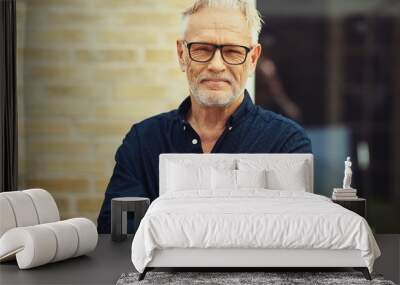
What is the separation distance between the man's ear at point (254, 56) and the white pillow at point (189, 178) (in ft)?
3.82

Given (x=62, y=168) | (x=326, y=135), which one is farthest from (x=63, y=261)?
(x=326, y=135)

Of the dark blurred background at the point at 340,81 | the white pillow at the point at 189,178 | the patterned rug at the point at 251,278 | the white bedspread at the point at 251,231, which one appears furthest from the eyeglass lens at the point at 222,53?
the patterned rug at the point at 251,278

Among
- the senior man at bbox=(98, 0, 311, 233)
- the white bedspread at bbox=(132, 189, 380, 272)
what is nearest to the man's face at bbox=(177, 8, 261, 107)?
the senior man at bbox=(98, 0, 311, 233)

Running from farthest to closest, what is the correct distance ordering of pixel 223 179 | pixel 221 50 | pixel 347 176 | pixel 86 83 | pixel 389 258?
1. pixel 86 83
2. pixel 221 50
3. pixel 347 176
4. pixel 223 179
5. pixel 389 258

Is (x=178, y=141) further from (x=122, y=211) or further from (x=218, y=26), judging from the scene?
(x=218, y=26)

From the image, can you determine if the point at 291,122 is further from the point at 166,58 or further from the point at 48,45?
the point at 48,45

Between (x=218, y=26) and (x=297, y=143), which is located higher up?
(x=218, y=26)

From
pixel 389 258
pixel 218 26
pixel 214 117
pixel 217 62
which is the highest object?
pixel 218 26

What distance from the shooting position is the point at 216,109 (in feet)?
23.4

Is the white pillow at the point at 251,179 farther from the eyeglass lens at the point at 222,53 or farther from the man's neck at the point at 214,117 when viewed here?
the eyeglass lens at the point at 222,53

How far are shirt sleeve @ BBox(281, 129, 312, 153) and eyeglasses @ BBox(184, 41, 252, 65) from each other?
2.92ft

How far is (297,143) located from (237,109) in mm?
692

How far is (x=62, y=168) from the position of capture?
733 cm

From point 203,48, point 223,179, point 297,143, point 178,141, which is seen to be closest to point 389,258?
point 223,179
